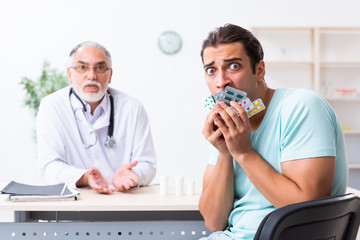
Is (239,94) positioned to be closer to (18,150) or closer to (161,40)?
(161,40)

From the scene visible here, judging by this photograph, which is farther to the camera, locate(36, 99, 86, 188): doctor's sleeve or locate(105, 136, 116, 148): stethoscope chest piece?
locate(105, 136, 116, 148): stethoscope chest piece

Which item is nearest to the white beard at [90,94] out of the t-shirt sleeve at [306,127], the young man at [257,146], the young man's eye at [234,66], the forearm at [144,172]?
→ the forearm at [144,172]

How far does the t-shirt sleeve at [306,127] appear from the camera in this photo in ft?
4.16

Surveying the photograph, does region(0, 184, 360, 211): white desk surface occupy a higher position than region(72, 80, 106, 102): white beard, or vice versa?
region(72, 80, 106, 102): white beard

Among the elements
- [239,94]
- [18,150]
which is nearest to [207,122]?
[239,94]

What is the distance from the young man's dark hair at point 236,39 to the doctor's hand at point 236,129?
0.20 meters

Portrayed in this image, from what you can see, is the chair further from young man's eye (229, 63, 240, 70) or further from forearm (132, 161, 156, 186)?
forearm (132, 161, 156, 186)

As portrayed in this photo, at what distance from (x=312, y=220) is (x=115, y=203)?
3.50 feet

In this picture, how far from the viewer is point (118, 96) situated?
2834 millimetres

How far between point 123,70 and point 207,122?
14.2ft

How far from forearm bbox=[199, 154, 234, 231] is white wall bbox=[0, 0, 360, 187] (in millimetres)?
4075

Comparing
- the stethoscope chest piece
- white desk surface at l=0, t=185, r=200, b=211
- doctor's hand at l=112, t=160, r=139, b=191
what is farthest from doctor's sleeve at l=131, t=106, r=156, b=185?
white desk surface at l=0, t=185, r=200, b=211

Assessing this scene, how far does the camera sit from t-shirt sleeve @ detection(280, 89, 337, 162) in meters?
1.27

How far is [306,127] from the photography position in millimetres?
1303
